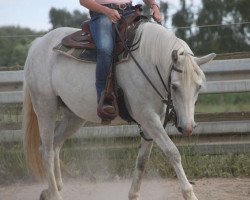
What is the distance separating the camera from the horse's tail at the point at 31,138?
645 cm

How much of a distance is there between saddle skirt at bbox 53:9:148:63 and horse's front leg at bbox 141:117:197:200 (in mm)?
673

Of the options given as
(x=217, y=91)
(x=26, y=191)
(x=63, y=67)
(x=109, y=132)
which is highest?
(x=63, y=67)

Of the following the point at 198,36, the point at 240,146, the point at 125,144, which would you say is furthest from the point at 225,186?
the point at 198,36

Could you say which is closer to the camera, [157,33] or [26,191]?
[157,33]

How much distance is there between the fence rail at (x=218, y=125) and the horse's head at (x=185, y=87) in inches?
85.3

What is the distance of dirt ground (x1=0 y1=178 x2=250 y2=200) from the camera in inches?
245

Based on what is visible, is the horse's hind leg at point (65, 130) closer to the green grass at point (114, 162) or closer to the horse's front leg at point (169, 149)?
the green grass at point (114, 162)

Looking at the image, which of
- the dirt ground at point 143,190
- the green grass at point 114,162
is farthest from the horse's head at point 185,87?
the green grass at point 114,162

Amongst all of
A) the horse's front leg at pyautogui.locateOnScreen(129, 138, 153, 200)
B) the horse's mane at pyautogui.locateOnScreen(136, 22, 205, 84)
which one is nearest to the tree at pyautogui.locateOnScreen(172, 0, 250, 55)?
the horse's front leg at pyautogui.locateOnScreen(129, 138, 153, 200)

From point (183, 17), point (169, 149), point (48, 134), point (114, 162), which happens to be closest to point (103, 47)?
point (169, 149)

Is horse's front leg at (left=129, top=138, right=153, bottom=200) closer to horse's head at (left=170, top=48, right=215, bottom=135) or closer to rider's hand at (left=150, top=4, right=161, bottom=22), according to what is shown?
horse's head at (left=170, top=48, right=215, bottom=135)

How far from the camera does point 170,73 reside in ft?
15.9

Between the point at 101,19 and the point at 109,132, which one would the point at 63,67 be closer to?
the point at 101,19

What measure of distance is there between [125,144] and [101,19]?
7.52 feet
